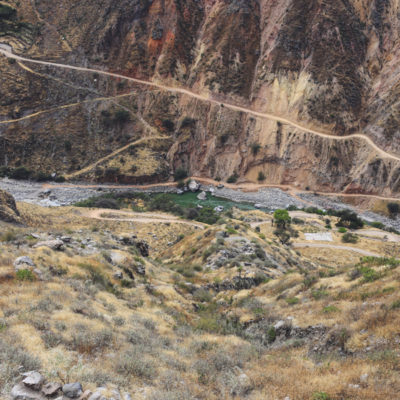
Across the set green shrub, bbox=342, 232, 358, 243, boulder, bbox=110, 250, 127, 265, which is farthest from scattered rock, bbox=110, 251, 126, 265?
green shrub, bbox=342, 232, 358, 243

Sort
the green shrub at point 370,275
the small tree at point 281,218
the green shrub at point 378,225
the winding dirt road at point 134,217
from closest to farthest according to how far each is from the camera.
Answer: the green shrub at point 370,275 < the winding dirt road at point 134,217 < the small tree at point 281,218 < the green shrub at point 378,225

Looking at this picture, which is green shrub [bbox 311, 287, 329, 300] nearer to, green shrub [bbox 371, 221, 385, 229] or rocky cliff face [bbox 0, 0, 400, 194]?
green shrub [bbox 371, 221, 385, 229]

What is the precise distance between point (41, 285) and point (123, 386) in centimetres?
496

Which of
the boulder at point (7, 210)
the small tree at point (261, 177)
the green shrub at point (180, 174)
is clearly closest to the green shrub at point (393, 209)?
the small tree at point (261, 177)

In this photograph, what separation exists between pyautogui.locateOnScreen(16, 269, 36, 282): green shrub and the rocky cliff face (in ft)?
150

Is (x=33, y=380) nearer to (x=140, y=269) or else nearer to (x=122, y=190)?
(x=140, y=269)

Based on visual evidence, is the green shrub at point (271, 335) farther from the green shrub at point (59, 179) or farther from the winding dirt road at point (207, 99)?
the green shrub at point (59, 179)

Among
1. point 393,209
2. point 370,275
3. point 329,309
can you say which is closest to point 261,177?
point 393,209

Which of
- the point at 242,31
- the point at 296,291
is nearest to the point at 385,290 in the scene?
the point at 296,291

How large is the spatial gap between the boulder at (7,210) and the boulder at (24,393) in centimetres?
1861

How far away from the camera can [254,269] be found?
1784 centimetres

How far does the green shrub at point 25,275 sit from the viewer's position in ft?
31.0

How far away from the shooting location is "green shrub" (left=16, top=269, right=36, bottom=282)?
31.0 ft

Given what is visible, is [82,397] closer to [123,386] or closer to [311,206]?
[123,386]
